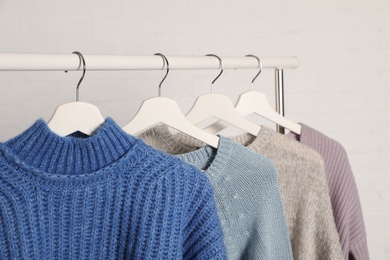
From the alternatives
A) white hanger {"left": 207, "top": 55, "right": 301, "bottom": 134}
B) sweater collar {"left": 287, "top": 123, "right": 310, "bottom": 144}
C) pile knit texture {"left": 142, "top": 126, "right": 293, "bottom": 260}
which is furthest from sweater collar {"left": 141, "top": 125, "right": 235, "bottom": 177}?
sweater collar {"left": 287, "top": 123, "right": 310, "bottom": 144}

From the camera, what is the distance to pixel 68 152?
2.92ft

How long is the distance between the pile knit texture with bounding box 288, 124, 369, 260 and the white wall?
2.87 feet

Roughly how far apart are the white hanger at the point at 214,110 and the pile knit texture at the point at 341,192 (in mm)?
217

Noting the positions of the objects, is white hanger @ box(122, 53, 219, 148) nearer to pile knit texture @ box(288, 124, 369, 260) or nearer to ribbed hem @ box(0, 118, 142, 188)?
ribbed hem @ box(0, 118, 142, 188)

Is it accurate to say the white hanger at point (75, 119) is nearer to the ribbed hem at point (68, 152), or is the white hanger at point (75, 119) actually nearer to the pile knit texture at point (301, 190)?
the ribbed hem at point (68, 152)

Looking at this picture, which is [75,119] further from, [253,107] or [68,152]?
[253,107]

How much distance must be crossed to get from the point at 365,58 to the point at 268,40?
379 mm

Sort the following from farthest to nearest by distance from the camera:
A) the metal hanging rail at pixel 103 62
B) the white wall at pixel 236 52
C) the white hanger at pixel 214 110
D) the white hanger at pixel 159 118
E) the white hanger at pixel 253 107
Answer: the white wall at pixel 236 52, the white hanger at pixel 253 107, the white hanger at pixel 214 110, the white hanger at pixel 159 118, the metal hanging rail at pixel 103 62

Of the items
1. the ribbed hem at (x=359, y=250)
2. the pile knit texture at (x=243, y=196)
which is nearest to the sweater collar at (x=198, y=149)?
the pile knit texture at (x=243, y=196)

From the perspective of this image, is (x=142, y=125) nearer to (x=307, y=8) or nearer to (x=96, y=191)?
(x=96, y=191)

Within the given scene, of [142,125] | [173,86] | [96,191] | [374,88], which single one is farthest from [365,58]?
[96,191]

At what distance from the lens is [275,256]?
115cm

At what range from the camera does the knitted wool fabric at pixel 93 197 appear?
853 millimetres

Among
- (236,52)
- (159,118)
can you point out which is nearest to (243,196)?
(159,118)
